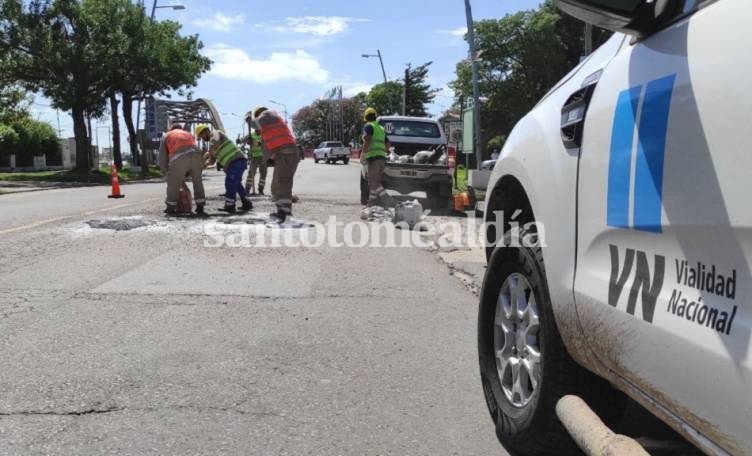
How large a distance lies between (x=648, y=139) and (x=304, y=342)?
3.25m

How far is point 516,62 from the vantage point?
5966 centimetres

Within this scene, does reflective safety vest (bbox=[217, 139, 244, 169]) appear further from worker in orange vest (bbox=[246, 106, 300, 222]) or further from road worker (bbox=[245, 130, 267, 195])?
Result: road worker (bbox=[245, 130, 267, 195])

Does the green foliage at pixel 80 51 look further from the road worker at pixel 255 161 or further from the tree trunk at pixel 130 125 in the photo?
the road worker at pixel 255 161

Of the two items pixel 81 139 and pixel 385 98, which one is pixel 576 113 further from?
pixel 385 98

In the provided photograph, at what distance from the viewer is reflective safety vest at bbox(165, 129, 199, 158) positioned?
11.8 m

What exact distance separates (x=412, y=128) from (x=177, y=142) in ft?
22.1

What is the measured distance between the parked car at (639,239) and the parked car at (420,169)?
1117 centimetres

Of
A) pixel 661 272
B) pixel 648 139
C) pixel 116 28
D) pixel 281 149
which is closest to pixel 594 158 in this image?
pixel 648 139

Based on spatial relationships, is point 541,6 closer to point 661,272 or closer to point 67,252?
point 67,252

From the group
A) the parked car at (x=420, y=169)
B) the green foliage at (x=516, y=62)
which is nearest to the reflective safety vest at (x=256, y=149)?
the parked car at (x=420, y=169)

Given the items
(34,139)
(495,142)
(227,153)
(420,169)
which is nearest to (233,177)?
(227,153)

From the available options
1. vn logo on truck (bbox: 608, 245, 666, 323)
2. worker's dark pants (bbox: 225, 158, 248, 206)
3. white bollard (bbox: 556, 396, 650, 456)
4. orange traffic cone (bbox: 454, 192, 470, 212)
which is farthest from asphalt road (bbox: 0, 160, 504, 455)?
orange traffic cone (bbox: 454, 192, 470, 212)

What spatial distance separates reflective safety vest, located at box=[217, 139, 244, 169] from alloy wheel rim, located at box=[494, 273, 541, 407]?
31.8 ft

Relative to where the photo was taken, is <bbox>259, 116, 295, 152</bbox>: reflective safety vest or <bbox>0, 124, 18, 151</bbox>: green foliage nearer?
<bbox>259, 116, 295, 152</bbox>: reflective safety vest
